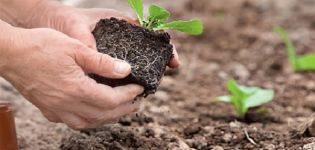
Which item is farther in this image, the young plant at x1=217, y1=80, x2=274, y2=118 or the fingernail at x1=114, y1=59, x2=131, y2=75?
the young plant at x1=217, y1=80, x2=274, y2=118

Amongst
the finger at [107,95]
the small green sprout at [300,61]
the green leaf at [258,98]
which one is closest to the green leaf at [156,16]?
the finger at [107,95]

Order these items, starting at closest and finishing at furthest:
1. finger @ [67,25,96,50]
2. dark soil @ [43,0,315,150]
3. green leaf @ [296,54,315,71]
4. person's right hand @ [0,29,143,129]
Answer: person's right hand @ [0,29,143,129] < finger @ [67,25,96,50] < dark soil @ [43,0,315,150] < green leaf @ [296,54,315,71]

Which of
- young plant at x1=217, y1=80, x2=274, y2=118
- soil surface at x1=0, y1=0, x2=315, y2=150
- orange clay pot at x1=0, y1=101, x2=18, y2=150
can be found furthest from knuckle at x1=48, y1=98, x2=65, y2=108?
young plant at x1=217, y1=80, x2=274, y2=118

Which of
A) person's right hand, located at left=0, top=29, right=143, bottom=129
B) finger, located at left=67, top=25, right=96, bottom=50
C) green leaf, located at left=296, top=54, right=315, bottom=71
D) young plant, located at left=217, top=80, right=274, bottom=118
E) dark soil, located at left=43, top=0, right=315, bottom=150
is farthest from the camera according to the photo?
green leaf, located at left=296, top=54, right=315, bottom=71

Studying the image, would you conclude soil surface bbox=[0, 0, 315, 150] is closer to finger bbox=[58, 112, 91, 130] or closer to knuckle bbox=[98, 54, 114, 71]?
finger bbox=[58, 112, 91, 130]

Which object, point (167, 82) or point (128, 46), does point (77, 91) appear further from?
point (167, 82)

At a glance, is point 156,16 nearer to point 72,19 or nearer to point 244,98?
point 72,19

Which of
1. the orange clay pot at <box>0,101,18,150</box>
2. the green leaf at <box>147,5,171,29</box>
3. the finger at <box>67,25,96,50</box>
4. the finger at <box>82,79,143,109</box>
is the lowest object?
the orange clay pot at <box>0,101,18,150</box>
